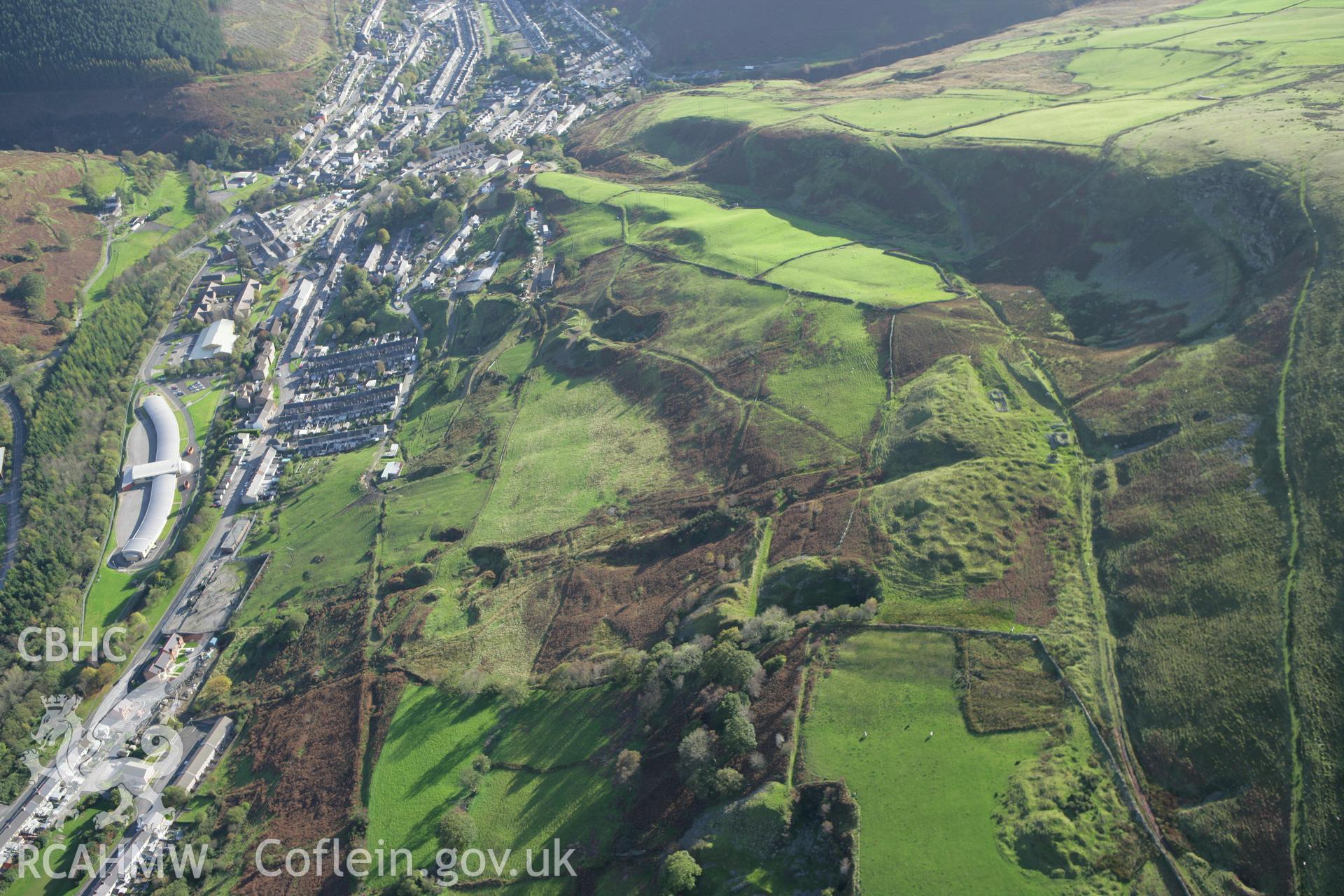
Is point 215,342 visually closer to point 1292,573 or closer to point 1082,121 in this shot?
point 1082,121

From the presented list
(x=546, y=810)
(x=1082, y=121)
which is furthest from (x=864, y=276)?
(x=546, y=810)

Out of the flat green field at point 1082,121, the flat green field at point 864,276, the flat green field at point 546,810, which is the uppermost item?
the flat green field at point 1082,121

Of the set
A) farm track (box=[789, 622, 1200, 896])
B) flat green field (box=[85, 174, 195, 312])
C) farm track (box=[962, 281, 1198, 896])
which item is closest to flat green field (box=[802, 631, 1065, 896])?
farm track (box=[789, 622, 1200, 896])

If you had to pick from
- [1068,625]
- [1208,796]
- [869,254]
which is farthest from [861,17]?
[1208,796]

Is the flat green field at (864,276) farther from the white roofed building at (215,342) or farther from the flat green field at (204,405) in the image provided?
the white roofed building at (215,342)

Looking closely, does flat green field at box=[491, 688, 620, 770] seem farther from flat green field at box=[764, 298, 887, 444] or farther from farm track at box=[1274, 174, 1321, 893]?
farm track at box=[1274, 174, 1321, 893]

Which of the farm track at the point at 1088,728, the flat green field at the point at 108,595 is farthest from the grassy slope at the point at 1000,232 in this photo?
the flat green field at the point at 108,595
